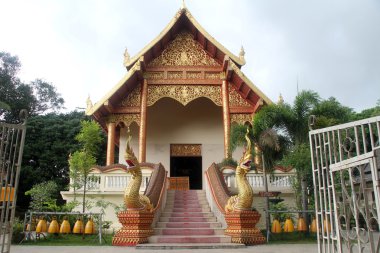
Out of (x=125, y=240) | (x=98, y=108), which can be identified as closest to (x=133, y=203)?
(x=125, y=240)

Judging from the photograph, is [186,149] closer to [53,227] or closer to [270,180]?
[270,180]

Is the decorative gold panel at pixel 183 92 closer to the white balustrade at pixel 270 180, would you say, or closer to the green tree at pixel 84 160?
the green tree at pixel 84 160

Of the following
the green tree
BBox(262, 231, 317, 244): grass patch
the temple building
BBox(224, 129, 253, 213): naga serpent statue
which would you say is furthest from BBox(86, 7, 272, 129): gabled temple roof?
BBox(224, 129, 253, 213): naga serpent statue

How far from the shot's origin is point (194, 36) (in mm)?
13633

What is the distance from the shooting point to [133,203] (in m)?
6.95

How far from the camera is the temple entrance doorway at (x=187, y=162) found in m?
15.0

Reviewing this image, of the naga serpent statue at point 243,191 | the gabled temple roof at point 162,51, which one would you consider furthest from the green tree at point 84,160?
the naga serpent statue at point 243,191

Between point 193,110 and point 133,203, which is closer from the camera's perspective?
point 133,203

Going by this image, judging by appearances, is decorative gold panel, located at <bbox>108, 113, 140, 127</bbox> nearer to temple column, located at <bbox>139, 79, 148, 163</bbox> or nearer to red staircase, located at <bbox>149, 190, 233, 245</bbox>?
temple column, located at <bbox>139, 79, 148, 163</bbox>

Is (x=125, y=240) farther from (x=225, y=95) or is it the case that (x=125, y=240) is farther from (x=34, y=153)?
(x=34, y=153)

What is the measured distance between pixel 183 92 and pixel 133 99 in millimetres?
1795

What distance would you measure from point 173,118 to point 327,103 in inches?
306

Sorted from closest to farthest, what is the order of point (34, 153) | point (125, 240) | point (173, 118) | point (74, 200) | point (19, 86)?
point (125, 240) < point (74, 200) < point (173, 118) < point (34, 153) < point (19, 86)

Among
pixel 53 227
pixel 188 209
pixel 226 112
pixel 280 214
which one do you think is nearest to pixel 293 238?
pixel 280 214
